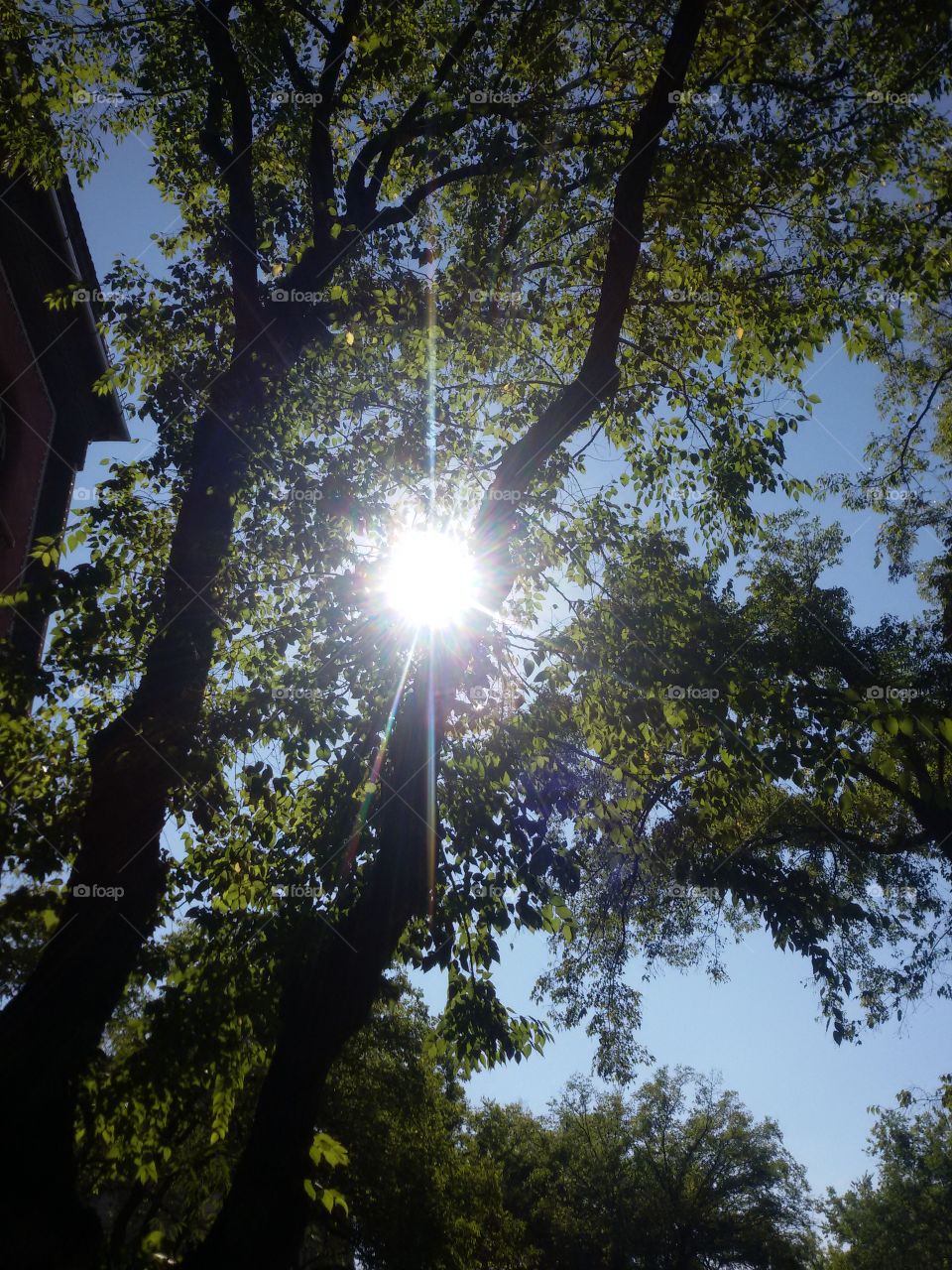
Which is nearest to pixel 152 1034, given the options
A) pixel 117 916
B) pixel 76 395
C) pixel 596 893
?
pixel 117 916

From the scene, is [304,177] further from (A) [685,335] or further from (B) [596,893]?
(B) [596,893]

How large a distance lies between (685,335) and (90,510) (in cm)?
779

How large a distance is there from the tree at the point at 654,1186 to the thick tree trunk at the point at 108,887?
118ft

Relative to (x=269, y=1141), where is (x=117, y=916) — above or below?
above

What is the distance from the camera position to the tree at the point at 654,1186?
32344 mm

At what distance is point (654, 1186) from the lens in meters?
33.9

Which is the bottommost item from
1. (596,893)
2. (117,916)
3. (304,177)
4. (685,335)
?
(117,916)

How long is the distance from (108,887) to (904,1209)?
45.5 metres

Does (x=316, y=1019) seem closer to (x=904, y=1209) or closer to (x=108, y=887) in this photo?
(x=108, y=887)

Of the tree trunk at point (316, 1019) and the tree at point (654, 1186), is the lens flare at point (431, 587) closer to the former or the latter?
the tree trunk at point (316, 1019)

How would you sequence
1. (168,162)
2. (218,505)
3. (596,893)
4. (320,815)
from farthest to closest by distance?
1. (596,893)
2. (168,162)
3. (320,815)
4. (218,505)

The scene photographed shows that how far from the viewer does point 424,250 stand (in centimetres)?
1073

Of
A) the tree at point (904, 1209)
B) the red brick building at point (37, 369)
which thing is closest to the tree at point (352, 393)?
the red brick building at point (37, 369)

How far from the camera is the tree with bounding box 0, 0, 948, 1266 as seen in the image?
5.75 m
